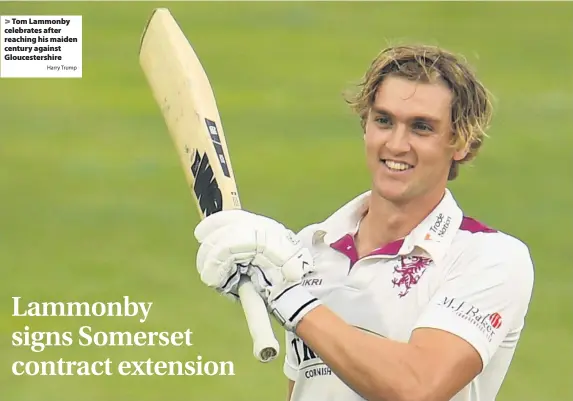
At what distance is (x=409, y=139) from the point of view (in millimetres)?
2572

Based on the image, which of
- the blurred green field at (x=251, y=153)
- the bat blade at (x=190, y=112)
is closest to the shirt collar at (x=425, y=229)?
the bat blade at (x=190, y=112)

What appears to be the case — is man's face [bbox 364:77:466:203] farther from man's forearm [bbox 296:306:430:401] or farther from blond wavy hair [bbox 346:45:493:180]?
man's forearm [bbox 296:306:430:401]

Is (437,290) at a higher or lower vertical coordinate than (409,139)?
lower

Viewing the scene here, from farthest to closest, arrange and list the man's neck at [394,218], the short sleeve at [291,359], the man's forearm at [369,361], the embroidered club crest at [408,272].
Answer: the short sleeve at [291,359] → the man's neck at [394,218] → the embroidered club crest at [408,272] → the man's forearm at [369,361]

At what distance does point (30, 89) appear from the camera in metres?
6.56

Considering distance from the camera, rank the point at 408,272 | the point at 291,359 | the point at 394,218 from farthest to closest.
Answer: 1. the point at 291,359
2. the point at 394,218
3. the point at 408,272

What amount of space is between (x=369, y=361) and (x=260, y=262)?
287 millimetres

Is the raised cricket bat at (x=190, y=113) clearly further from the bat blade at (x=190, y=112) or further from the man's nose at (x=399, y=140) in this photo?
the man's nose at (x=399, y=140)

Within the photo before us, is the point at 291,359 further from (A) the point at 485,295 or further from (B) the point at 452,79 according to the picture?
(B) the point at 452,79

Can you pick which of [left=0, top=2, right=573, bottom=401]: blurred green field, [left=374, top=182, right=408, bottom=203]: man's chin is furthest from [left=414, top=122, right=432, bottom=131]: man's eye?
[left=0, top=2, right=573, bottom=401]: blurred green field

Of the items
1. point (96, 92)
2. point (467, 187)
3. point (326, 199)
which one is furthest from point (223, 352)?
point (96, 92)

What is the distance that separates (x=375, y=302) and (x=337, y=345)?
0.95ft

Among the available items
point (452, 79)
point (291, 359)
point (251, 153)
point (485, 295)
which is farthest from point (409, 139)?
point (251, 153)

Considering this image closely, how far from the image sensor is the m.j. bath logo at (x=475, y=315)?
2406 mm
